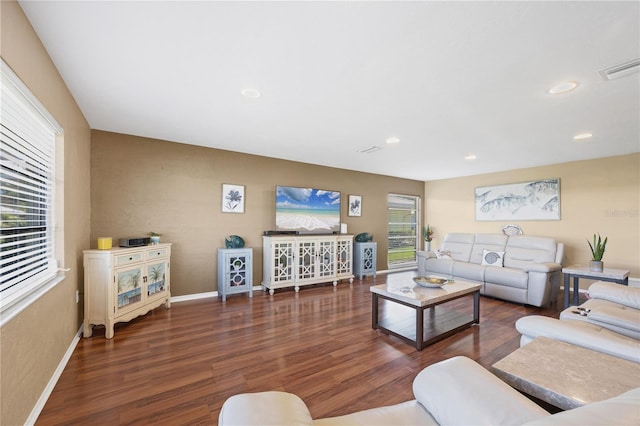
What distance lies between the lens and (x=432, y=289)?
119 inches

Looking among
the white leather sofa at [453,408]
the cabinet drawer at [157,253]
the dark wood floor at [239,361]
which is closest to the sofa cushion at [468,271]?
the dark wood floor at [239,361]

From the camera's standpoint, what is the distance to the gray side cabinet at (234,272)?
4.00m

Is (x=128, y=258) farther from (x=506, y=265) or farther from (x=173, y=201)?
(x=506, y=265)

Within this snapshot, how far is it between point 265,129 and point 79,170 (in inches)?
77.7

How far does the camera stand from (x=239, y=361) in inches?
90.0

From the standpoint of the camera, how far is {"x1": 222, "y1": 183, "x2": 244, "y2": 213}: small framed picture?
4.35 m

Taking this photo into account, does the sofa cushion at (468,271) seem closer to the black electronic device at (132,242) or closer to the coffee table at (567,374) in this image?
the coffee table at (567,374)

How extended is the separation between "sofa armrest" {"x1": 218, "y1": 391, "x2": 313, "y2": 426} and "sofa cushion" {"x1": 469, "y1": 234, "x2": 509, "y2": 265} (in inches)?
197

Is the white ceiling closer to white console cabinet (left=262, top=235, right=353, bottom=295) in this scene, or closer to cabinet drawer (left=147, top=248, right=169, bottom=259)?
cabinet drawer (left=147, top=248, right=169, bottom=259)

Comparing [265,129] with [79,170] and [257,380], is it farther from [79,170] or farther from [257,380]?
[257,380]

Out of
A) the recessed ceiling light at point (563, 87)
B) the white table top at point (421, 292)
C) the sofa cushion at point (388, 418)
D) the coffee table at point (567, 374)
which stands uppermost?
the recessed ceiling light at point (563, 87)

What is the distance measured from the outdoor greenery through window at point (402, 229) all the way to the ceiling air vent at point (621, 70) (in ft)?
15.2

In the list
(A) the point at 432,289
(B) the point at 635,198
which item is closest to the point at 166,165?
(A) the point at 432,289

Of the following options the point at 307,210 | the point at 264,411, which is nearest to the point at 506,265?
the point at 307,210
